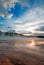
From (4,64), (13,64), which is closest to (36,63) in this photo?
(13,64)

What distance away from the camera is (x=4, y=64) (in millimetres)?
7980

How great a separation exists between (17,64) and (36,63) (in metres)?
1.62

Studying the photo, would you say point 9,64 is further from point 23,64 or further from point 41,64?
point 41,64

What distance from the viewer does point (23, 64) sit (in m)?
7.88

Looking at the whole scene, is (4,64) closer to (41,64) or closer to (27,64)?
(27,64)

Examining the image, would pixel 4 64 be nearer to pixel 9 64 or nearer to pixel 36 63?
pixel 9 64

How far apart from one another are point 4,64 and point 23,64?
158cm

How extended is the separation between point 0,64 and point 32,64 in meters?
2.65

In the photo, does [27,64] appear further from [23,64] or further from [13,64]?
[13,64]

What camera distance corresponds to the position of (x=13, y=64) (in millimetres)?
7941

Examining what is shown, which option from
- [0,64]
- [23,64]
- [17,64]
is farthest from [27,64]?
[0,64]

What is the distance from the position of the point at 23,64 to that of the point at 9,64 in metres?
1.17

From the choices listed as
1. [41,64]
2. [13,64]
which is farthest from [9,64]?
[41,64]

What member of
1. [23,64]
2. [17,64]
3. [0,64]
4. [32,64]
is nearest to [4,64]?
[0,64]
